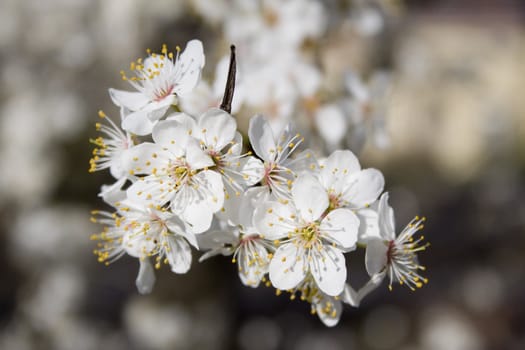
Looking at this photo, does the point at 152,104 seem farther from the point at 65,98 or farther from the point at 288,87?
the point at 65,98

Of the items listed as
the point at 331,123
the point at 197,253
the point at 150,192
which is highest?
the point at 150,192

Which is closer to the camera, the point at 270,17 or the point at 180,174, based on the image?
the point at 180,174

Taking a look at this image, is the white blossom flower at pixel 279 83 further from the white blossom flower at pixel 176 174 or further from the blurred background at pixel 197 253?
the white blossom flower at pixel 176 174

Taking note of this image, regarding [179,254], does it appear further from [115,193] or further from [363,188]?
[363,188]

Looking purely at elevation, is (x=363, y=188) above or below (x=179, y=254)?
above

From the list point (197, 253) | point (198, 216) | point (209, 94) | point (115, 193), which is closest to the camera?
point (198, 216)

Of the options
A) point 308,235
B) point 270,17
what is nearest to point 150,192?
point 308,235

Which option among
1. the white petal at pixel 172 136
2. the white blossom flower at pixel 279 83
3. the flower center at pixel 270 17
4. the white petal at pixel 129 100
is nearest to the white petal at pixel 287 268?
the white petal at pixel 172 136
